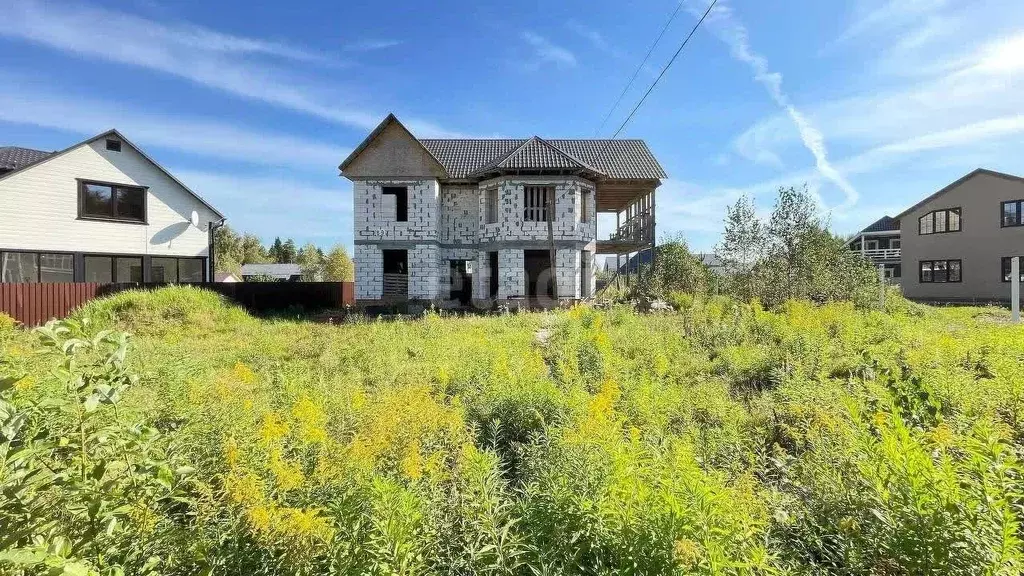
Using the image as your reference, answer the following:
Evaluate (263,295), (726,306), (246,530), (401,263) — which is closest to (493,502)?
(246,530)

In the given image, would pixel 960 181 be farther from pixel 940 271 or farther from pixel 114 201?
pixel 114 201

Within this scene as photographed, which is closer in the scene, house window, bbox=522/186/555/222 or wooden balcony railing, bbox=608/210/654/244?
house window, bbox=522/186/555/222

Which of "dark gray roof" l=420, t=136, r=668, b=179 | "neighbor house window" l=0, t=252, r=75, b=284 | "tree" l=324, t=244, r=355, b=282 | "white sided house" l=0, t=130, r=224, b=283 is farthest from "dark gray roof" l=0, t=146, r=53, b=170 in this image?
"tree" l=324, t=244, r=355, b=282

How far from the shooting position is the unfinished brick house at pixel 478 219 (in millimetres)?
18688

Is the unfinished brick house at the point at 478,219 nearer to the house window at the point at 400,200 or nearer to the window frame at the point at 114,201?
the house window at the point at 400,200

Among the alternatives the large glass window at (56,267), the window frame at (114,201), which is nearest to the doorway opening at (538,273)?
the window frame at (114,201)

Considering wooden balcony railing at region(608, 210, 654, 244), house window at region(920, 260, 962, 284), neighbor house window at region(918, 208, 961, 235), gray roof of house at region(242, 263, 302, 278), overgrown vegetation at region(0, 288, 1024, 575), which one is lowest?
overgrown vegetation at region(0, 288, 1024, 575)

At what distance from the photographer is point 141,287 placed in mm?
16719

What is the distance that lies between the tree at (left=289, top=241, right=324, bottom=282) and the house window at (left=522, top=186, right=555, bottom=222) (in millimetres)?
38508

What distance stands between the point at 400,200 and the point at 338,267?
3358 centimetres

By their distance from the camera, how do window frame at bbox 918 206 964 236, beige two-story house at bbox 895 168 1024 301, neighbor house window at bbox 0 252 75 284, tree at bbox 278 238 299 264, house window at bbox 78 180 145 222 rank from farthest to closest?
1. tree at bbox 278 238 299 264
2. window frame at bbox 918 206 964 236
3. beige two-story house at bbox 895 168 1024 301
4. house window at bbox 78 180 145 222
5. neighbor house window at bbox 0 252 75 284

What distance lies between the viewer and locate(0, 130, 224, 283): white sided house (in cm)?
1595

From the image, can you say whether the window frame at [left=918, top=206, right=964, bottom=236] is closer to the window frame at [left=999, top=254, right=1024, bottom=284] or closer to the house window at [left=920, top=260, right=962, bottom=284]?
the house window at [left=920, top=260, right=962, bottom=284]

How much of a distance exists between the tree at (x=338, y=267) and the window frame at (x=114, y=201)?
31047 mm
